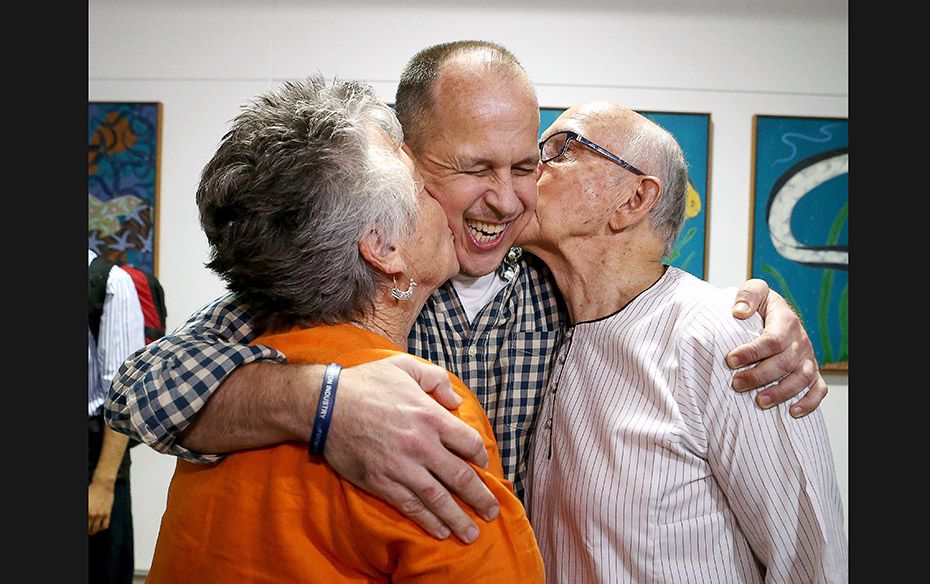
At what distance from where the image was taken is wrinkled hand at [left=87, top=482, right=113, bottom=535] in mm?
2721

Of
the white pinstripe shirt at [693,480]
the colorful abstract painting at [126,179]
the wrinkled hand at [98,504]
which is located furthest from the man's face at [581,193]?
the colorful abstract painting at [126,179]

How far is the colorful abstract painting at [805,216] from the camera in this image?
3.46 meters

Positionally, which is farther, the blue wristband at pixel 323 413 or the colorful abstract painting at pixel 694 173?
the colorful abstract painting at pixel 694 173

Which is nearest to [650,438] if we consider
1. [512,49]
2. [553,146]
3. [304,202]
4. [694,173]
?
[553,146]

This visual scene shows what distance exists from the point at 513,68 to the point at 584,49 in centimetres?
193

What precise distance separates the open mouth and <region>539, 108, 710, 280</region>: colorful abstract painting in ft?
6.15

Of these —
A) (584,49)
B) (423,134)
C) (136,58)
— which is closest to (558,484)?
(423,134)

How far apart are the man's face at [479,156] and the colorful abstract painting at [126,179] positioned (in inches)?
90.3

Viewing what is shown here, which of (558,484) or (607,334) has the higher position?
(607,334)

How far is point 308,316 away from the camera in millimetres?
1216

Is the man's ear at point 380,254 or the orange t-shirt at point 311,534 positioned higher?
the man's ear at point 380,254

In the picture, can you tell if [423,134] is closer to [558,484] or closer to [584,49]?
[558,484]

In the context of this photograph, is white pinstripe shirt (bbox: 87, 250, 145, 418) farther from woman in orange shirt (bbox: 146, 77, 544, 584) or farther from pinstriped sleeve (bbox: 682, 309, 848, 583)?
pinstriped sleeve (bbox: 682, 309, 848, 583)

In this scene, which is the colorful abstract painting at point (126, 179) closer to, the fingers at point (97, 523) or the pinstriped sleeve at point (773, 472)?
the fingers at point (97, 523)
